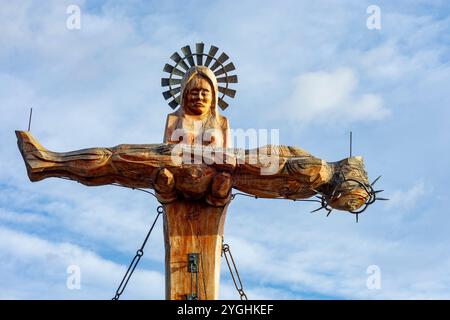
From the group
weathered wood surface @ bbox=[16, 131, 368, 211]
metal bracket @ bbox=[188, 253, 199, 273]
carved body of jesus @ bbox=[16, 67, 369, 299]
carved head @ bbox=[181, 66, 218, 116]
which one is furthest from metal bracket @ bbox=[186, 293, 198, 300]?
carved head @ bbox=[181, 66, 218, 116]

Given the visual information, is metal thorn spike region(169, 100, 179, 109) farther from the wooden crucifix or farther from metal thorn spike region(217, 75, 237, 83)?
the wooden crucifix

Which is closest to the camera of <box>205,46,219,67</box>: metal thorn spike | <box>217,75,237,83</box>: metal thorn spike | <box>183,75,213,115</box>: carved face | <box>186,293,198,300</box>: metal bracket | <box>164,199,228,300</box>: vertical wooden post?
<box>186,293,198,300</box>: metal bracket

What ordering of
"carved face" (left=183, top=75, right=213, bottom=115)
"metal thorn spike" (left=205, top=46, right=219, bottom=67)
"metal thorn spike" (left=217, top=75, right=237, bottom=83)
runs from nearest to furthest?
"carved face" (left=183, top=75, right=213, bottom=115) → "metal thorn spike" (left=205, top=46, right=219, bottom=67) → "metal thorn spike" (left=217, top=75, right=237, bottom=83)

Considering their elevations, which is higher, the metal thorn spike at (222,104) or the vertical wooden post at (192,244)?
the metal thorn spike at (222,104)

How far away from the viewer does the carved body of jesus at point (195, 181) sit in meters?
12.3

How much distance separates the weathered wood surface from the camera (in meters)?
12.3

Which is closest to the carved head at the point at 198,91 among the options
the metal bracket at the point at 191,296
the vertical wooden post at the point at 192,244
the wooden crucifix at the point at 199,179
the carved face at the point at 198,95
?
the carved face at the point at 198,95

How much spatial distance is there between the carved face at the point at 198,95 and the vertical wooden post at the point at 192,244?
1.39 metres

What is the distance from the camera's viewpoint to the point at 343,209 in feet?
41.0

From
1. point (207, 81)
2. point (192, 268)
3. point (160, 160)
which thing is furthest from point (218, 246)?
point (207, 81)

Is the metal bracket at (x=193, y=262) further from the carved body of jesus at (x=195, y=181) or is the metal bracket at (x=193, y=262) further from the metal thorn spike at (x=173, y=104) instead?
the metal thorn spike at (x=173, y=104)

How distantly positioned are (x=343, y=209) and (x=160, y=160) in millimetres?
2325
